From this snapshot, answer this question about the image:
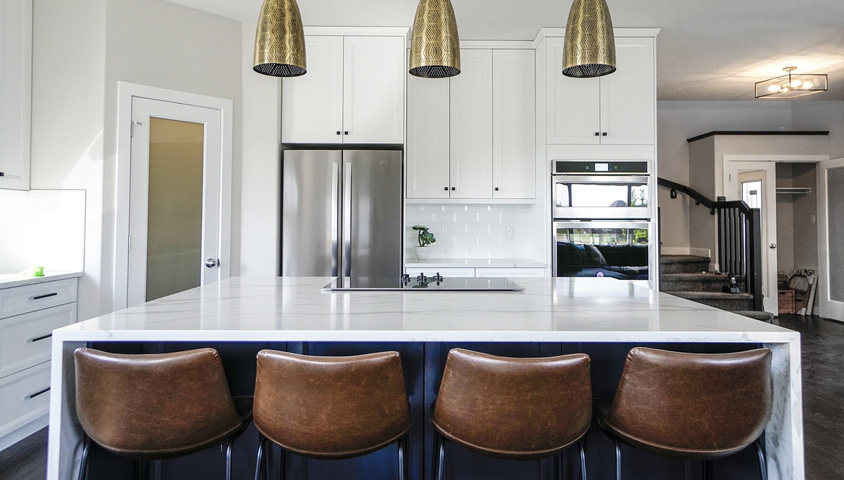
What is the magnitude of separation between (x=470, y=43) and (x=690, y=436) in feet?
11.6

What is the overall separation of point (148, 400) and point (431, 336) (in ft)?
2.54

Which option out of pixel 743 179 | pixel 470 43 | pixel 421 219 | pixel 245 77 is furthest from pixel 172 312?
pixel 743 179

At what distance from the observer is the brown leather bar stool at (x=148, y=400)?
1.29 meters

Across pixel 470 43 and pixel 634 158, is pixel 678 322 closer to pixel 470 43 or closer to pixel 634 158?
pixel 634 158

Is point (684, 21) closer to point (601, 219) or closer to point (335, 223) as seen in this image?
point (601, 219)

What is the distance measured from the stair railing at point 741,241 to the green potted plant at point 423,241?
3.08m

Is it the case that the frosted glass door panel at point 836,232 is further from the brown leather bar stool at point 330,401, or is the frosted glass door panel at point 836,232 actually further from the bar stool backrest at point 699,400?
the brown leather bar stool at point 330,401

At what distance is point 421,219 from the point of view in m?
4.45

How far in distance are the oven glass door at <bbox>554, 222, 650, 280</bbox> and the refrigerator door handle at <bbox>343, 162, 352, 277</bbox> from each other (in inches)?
62.5

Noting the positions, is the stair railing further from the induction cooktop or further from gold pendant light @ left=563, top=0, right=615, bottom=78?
gold pendant light @ left=563, top=0, right=615, bottom=78

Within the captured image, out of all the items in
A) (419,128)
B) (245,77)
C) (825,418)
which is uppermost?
(245,77)

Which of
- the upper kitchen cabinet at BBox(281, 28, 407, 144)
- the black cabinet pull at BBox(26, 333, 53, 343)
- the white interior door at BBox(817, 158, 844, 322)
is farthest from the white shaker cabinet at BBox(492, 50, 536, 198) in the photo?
the white interior door at BBox(817, 158, 844, 322)

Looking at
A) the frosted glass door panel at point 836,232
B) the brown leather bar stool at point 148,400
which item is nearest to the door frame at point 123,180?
the brown leather bar stool at point 148,400

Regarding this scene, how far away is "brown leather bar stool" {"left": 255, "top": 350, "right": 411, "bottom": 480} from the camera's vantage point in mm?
1263
